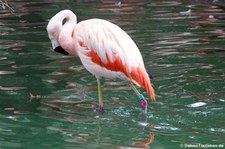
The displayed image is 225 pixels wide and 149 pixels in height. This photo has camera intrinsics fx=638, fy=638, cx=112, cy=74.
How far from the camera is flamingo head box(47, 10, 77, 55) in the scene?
6910 millimetres

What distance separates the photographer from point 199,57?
9.19 metres

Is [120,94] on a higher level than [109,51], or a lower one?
lower

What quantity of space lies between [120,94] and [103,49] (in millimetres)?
951

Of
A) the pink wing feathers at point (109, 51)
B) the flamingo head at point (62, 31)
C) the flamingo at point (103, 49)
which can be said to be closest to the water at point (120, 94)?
the flamingo at point (103, 49)

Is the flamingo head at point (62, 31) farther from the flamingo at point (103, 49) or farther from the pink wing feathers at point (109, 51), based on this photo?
the pink wing feathers at point (109, 51)

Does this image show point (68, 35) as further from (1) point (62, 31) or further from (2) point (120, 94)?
(2) point (120, 94)

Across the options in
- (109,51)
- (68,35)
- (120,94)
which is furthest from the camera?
(120,94)

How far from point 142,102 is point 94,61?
2.24 ft

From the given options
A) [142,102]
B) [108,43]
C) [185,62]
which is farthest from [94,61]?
[185,62]

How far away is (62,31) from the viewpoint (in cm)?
693

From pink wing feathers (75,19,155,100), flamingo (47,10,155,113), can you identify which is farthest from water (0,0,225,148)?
pink wing feathers (75,19,155,100)

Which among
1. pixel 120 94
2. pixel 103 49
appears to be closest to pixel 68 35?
pixel 103 49

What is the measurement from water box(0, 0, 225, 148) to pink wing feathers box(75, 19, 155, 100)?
0.46 m

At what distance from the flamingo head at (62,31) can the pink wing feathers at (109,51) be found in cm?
13
